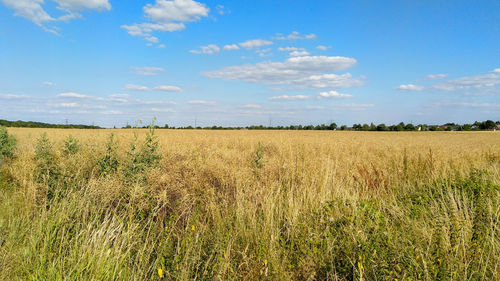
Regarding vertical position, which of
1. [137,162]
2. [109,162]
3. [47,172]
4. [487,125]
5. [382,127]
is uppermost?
[487,125]

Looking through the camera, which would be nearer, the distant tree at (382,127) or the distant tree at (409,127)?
the distant tree at (409,127)

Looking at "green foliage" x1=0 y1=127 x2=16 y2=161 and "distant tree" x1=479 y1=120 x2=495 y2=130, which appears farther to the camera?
"distant tree" x1=479 y1=120 x2=495 y2=130

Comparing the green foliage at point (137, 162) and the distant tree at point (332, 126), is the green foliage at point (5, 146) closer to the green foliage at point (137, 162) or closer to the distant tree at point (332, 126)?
the green foliage at point (137, 162)

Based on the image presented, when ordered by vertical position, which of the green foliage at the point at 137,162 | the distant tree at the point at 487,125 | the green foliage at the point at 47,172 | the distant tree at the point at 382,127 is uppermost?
the distant tree at the point at 487,125

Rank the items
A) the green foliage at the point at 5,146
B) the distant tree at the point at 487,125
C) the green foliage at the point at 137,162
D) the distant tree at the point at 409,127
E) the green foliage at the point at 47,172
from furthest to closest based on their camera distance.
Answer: the distant tree at the point at 487,125 < the distant tree at the point at 409,127 < the green foliage at the point at 5,146 < the green foliage at the point at 137,162 < the green foliage at the point at 47,172

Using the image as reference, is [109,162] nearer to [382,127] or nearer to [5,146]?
[5,146]

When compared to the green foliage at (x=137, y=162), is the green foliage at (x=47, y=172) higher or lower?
lower

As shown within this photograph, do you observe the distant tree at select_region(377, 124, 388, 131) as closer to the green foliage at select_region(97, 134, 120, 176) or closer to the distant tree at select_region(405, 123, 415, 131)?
the distant tree at select_region(405, 123, 415, 131)

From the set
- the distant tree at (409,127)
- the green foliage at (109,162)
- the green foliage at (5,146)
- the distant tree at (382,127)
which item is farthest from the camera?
the distant tree at (382,127)

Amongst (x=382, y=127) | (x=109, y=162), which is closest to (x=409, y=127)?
(x=382, y=127)

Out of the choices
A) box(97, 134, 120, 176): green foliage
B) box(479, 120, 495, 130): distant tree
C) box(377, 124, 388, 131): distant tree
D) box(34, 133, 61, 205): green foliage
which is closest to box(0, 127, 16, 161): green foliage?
box(34, 133, 61, 205): green foliage

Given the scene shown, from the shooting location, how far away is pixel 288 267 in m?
3.06

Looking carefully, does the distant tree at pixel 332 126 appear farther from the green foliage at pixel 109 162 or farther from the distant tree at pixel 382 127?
the green foliage at pixel 109 162

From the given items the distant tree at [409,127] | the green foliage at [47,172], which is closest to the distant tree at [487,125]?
the distant tree at [409,127]
